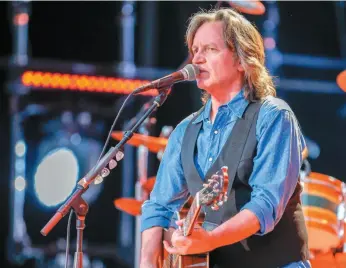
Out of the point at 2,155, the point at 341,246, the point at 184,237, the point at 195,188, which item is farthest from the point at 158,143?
the point at 2,155

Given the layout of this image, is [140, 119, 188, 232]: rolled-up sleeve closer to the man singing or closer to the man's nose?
the man singing

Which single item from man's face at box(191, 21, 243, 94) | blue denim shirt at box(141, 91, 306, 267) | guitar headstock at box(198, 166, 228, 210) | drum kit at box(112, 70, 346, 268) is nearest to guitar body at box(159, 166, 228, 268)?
guitar headstock at box(198, 166, 228, 210)

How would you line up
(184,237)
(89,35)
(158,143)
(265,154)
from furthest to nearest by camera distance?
(89,35) < (158,143) < (265,154) < (184,237)

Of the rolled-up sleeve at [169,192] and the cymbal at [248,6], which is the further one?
the cymbal at [248,6]

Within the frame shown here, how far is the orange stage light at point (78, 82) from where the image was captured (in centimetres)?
684

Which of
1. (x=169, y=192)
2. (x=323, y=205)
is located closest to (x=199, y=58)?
(x=169, y=192)

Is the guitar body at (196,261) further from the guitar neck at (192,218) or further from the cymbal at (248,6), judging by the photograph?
the cymbal at (248,6)

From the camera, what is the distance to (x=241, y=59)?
2664 millimetres

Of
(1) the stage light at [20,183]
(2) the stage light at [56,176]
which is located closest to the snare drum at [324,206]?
(2) the stage light at [56,176]

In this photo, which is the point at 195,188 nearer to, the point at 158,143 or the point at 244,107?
the point at 244,107

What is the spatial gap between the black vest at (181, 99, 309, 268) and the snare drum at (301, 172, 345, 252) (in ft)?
5.73

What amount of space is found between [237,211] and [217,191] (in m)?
0.36

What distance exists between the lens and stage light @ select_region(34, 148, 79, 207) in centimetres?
679

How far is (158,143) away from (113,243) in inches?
121
